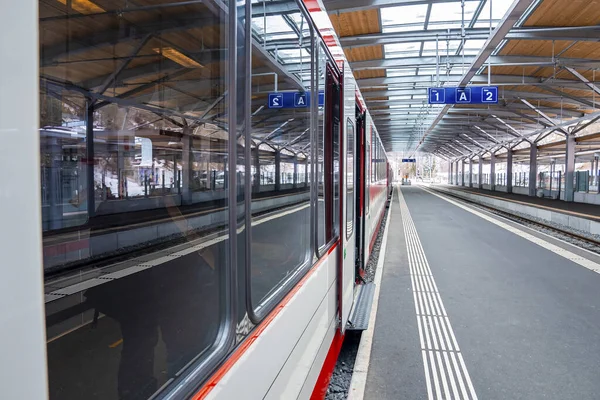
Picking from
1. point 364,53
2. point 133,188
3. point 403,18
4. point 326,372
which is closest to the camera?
point 326,372

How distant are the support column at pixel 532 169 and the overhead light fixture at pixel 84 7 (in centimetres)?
3297

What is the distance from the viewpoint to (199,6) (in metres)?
2.02

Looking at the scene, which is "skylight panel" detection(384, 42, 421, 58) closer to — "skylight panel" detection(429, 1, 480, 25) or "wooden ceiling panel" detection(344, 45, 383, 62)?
"wooden ceiling panel" detection(344, 45, 383, 62)

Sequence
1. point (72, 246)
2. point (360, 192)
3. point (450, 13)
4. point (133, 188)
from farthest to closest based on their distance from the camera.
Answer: point (450, 13) → point (360, 192) → point (133, 188) → point (72, 246)

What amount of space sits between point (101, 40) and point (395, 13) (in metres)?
10.0

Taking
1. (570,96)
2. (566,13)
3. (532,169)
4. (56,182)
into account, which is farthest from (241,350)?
(532,169)

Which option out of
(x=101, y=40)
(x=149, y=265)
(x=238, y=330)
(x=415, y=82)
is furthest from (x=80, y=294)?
(x=415, y=82)

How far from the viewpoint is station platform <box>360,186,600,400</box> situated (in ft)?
12.9

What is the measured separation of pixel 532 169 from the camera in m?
31.3

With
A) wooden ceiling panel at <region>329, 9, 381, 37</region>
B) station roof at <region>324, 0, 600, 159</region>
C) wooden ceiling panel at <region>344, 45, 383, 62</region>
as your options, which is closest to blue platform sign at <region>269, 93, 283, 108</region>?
station roof at <region>324, 0, 600, 159</region>

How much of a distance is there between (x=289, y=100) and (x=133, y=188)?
2413 millimetres

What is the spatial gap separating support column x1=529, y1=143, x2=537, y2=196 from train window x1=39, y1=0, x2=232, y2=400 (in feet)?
105

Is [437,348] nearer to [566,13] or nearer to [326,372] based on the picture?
[326,372]

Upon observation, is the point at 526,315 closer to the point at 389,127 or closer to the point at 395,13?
the point at 395,13
